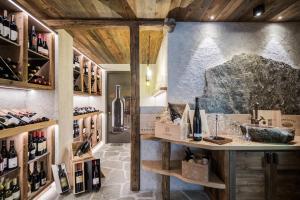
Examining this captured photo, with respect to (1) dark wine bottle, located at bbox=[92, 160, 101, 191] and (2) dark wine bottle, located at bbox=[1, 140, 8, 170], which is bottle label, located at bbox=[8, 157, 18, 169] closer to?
(2) dark wine bottle, located at bbox=[1, 140, 8, 170]

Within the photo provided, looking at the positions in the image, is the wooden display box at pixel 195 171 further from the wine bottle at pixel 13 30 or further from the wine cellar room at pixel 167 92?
the wine bottle at pixel 13 30

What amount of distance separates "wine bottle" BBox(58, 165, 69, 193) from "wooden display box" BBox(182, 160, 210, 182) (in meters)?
1.57

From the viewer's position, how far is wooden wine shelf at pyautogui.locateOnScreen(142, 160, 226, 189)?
6.84 ft

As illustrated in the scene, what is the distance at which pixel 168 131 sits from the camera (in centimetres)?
230

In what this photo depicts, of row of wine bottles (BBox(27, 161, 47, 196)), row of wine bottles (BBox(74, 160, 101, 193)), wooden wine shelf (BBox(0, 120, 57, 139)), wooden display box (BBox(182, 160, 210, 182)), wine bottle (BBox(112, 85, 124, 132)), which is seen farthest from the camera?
wine bottle (BBox(112, 85, 124, 132))

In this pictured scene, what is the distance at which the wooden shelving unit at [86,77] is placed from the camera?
14.3 ft

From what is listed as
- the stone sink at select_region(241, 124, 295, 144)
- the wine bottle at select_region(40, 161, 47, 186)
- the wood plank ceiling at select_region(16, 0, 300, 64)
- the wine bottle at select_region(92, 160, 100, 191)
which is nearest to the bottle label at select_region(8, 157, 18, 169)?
the wine bottle at select_region(40, 161, 47, 186)

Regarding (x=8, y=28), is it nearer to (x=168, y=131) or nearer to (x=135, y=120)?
(x=135, y=120)

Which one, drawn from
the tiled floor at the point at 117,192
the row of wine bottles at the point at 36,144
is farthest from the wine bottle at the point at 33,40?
the tiled floor at the point at 117,192

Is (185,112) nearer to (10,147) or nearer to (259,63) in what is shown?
(259,63)

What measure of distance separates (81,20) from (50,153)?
5.92 ft

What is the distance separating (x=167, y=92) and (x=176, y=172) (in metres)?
1.05

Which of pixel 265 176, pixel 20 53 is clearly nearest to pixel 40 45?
pixel 20 53

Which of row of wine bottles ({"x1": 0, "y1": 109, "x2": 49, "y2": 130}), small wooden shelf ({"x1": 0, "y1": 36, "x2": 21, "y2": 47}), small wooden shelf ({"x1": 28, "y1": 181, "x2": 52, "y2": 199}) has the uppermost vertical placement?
small wooden shelf ({"x1": 0, "y1": 36, "x2": 21, "y2": 47})
